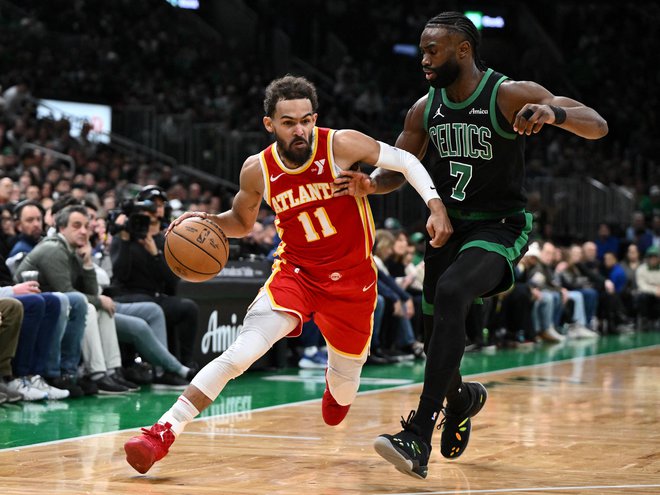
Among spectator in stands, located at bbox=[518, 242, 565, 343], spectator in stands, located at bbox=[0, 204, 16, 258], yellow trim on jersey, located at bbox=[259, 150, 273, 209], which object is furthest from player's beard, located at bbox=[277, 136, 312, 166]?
spectator in stands, located at bbox=[518, 242, 565, 343]

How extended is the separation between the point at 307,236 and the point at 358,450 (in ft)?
4.15

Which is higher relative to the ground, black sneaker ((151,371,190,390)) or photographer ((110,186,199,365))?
photographer ((110,186,199,365))

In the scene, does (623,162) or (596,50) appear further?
(596,50)

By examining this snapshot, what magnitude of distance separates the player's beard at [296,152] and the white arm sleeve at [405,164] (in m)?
0.34

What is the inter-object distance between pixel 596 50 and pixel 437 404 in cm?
2637

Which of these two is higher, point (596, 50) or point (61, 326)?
point (596, 50)

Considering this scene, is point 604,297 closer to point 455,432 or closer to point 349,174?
point 455,432

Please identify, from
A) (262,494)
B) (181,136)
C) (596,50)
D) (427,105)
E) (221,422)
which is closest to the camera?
(262,494)

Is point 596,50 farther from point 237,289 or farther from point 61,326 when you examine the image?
point 61,326

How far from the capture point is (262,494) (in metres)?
4.79

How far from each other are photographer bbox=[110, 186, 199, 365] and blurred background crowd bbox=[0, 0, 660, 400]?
3 centimetres

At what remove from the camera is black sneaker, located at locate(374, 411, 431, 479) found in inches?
188

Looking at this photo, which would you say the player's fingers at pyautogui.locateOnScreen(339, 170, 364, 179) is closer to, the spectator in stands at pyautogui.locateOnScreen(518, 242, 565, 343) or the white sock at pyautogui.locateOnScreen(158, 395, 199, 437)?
the white sock at pyautogui.locateOnScreen(158, 395, 199, 437)

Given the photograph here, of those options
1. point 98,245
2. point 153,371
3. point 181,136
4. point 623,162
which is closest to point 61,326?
point 153,371
